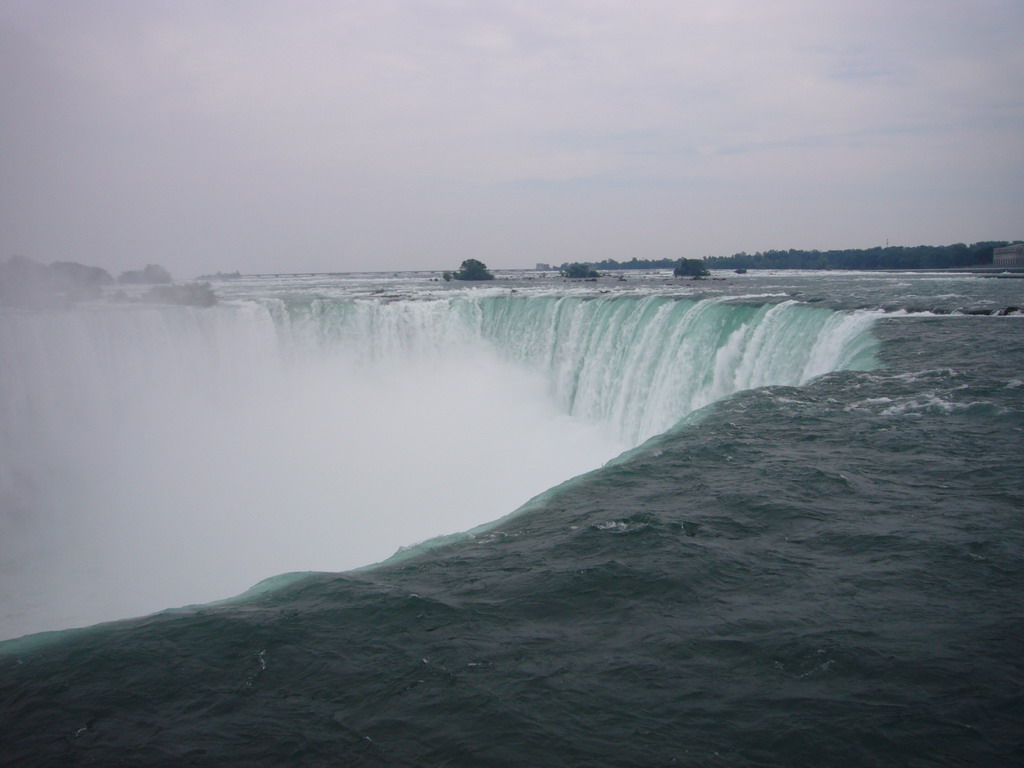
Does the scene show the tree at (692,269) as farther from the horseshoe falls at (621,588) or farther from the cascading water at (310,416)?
the horseshoe falls at (621,588)

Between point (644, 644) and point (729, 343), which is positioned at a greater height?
point (729, 343)

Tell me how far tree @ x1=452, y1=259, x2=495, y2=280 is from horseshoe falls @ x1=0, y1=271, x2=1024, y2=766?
50.8 metres

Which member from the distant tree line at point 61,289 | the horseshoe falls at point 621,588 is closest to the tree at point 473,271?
the distant tree line at point 61,289

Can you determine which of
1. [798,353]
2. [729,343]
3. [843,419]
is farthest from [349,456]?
[843,419]

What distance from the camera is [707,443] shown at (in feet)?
27.9

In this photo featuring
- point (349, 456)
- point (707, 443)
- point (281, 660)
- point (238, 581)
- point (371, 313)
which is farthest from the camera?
point (371, 313)

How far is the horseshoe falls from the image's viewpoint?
11.9 feet

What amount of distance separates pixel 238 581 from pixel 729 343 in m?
11.4

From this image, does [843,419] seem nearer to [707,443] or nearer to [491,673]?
[707,443]

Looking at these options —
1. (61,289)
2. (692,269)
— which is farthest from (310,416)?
(692,269)

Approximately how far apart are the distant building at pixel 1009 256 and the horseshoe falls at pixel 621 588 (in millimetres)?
29436

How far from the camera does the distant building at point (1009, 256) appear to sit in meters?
39.3

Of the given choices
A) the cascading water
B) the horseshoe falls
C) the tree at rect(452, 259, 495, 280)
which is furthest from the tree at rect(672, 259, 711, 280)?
the horseshoe falls

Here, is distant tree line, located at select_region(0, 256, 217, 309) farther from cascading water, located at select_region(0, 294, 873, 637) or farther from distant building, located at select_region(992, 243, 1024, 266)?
distant building, located at select_region(992, 243, 1024, 266)
